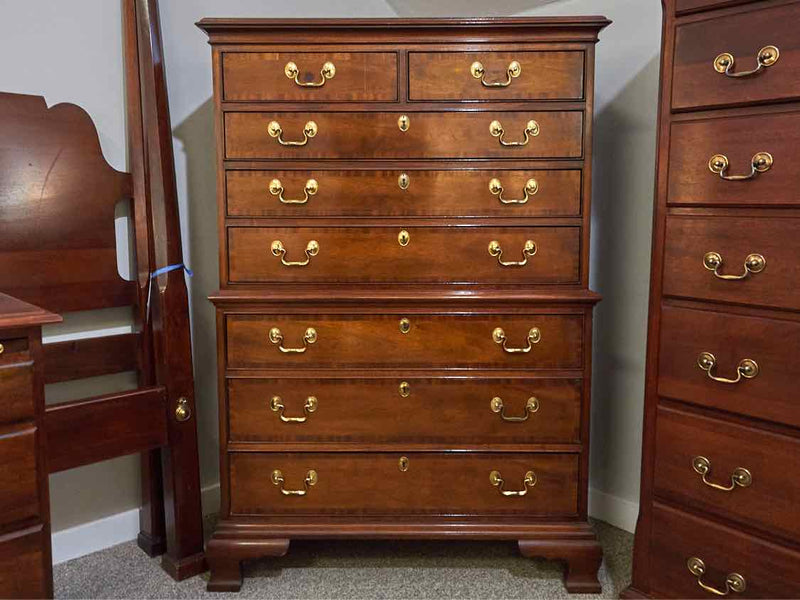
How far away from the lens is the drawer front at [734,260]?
1.50 metres

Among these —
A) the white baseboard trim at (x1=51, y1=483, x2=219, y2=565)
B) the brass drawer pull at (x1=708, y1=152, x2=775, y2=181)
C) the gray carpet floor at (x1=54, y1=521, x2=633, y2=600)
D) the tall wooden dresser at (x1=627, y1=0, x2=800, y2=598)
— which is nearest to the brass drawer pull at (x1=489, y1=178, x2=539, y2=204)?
the tall wooden dresser at (x1=627, y1=0, x2=800, y2=598)

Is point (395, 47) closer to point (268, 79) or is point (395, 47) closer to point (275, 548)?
point (268, 79)

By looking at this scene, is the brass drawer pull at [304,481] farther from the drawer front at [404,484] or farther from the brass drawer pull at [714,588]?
the brass drawer pull at [714,588]

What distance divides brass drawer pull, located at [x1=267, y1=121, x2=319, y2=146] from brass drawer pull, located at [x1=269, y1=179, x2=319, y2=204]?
0.10 m

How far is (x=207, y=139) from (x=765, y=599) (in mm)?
2008

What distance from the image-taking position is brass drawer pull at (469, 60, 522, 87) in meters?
1.83


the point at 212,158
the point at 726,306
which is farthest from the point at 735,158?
the point at 212,158

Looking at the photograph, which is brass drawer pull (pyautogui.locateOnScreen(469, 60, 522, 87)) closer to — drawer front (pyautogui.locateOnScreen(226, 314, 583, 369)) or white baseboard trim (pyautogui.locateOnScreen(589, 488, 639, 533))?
drawer front (pyautogui.locateOnScreen(226, 314, 583, 369))

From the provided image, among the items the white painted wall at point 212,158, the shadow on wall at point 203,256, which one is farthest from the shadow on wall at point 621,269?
the shadow on wall at point 203,256

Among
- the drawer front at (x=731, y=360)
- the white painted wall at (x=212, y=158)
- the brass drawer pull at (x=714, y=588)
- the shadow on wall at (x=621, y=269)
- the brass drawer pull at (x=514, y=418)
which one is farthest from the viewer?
the shadow on wall at (x=621, y=269)

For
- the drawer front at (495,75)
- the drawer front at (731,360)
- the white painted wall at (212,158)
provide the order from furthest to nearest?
the white painted wall at (212,158) < the drawer front at (495,75) < the drawer front at (731,360)

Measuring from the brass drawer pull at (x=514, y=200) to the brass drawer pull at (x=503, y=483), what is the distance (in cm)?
72

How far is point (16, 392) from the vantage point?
1.43 meters

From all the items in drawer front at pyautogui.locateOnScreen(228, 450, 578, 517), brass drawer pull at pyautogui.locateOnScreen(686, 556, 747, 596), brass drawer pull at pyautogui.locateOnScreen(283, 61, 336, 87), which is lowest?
brass drawer pull at pyautogui.locateOnScreen(686, 556, 747, 596)
